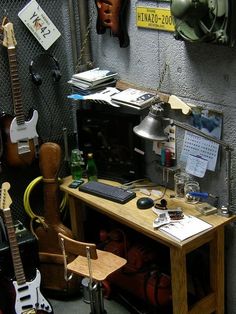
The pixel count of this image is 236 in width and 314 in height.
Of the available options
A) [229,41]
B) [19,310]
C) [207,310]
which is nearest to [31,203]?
[19,310]

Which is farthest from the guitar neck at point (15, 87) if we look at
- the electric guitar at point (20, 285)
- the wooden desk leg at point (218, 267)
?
the wooden desk leg at point (218, 267)

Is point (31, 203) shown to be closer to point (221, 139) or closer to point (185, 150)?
point (185, 150)

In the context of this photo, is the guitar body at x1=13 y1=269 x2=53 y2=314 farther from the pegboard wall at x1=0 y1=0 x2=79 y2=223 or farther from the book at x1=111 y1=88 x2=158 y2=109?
the book at x1=111 y1=88 x2=158 y2=109

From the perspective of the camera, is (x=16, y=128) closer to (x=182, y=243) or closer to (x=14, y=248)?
(x=14, y=248)

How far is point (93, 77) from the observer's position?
303 centimetres

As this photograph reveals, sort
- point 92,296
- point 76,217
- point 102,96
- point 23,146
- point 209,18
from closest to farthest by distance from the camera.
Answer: point 209,18 → point 92,296 → point 102,96 → point 23,146 → point 76,217

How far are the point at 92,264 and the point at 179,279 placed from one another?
0.47 meters

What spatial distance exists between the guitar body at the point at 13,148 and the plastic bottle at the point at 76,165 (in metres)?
0.25

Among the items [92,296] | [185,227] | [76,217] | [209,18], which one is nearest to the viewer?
[209,18]

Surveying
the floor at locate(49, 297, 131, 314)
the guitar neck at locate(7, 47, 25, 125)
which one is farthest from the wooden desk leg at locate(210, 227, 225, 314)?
the guitar neck at locate(7, 47, 25, 125)

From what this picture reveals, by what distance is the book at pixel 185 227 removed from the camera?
2439 millimetres

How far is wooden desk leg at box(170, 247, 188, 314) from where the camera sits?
246 centimetres

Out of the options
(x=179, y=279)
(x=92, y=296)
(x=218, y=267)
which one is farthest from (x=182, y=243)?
(x=92, y=296)

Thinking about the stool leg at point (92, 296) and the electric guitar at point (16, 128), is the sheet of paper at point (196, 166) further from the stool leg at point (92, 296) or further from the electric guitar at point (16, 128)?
the electric guitar at point (16, 128)
